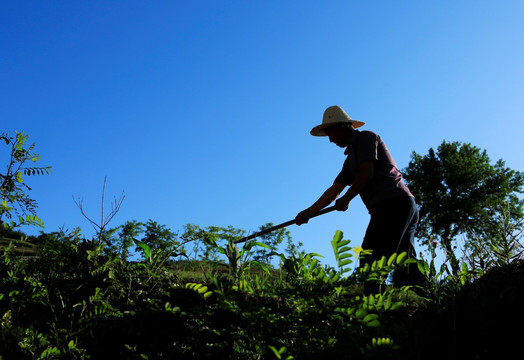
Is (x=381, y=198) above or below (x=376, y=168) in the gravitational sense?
below

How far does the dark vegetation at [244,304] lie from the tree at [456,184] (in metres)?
24.8

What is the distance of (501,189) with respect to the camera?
2784 cm

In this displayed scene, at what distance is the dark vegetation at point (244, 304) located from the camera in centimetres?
148

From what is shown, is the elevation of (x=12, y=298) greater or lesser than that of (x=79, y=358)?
greater

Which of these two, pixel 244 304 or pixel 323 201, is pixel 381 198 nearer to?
pixel 323 201

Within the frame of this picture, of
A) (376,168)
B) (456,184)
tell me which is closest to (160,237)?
(376,168)

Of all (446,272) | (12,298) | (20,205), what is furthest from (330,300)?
(20,205)

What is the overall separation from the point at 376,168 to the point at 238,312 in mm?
3599

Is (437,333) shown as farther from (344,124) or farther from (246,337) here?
(344,124)

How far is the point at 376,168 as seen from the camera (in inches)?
199

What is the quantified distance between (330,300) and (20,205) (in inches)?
106

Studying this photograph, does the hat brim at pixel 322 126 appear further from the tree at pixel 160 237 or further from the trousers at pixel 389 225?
the tree at pixel 160 237

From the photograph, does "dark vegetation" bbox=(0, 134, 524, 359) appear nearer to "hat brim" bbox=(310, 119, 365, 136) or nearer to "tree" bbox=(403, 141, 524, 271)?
"hat brim" bbox=(310, 119, 365, 136)

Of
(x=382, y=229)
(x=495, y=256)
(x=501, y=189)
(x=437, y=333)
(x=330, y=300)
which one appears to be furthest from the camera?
(x=501, y=189)
